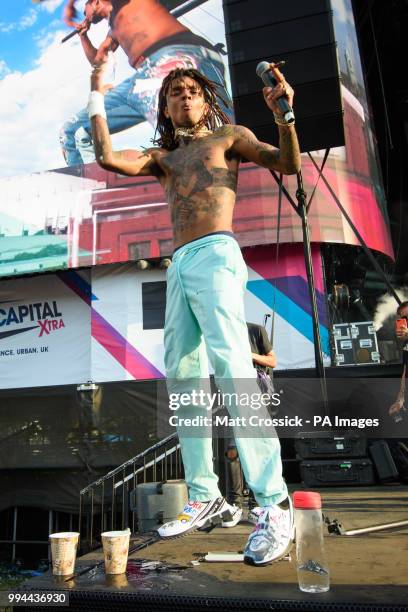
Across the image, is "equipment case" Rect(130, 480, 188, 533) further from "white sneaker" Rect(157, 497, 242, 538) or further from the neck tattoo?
the neck tattoo

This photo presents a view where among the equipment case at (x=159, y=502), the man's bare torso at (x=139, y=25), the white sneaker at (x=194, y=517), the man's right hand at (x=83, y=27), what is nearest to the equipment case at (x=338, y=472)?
the equipment case at (x=159, y=502)

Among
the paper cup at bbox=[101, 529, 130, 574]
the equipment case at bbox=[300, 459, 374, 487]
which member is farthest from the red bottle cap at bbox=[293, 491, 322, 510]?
the equipment case at bbox=[300, 459, 374, 487]

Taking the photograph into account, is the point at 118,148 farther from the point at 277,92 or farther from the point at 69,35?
the point at 277,92

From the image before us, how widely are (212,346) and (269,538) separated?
0.75 meters

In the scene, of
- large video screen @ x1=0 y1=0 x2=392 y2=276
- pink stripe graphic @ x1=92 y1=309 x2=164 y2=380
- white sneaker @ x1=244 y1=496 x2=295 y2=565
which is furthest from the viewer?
pink stripe graphic @ x1=92 y1=309 x2=164 y2=380

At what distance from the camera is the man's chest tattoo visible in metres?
2.16

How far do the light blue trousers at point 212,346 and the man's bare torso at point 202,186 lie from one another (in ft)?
0.28

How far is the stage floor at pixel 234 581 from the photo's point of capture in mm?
1434

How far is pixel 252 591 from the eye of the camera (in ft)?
4.98

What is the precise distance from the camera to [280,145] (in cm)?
199

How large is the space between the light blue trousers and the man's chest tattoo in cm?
14

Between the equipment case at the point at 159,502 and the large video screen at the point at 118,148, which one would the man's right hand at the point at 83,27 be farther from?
the equipment case at the point at 159,502

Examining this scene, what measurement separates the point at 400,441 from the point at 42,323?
6.30 meters

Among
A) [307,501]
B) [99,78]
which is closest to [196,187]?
[99,78]
